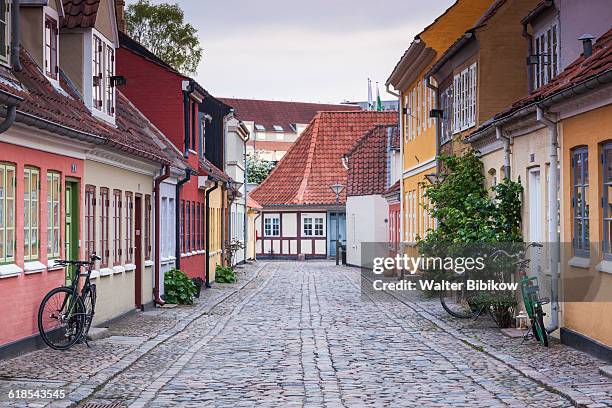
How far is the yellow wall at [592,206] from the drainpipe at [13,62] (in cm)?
623

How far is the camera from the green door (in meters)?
17.3

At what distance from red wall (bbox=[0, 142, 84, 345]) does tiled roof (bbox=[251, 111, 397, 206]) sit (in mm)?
47287

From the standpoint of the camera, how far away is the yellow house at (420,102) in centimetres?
2931

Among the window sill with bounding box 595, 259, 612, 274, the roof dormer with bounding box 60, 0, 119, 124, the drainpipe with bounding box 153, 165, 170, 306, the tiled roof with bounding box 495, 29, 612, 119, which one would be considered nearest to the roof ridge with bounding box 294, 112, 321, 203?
the drainpipe with bounding box 153, 165, 170, 306

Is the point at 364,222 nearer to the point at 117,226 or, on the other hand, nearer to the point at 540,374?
the point at 117,226

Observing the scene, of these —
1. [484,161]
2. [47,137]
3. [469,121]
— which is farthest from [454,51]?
[47,137]

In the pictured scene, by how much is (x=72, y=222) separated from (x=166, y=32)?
1321 inches

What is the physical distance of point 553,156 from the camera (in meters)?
15.8

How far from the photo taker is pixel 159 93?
2888cm

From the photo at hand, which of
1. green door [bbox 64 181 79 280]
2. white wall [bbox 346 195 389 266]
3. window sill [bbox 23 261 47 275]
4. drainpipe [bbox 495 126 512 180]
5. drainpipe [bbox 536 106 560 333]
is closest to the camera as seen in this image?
window sill [bbox 23 261 47 275]

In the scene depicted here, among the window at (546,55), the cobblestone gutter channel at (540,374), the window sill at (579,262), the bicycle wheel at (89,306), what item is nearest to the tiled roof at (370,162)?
the window at (546,55)

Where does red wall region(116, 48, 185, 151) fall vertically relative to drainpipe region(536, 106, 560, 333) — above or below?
above

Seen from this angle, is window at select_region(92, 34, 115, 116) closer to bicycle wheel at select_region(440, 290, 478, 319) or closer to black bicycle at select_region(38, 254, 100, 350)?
black bicycle at select_region(38, 254, 100, 350)

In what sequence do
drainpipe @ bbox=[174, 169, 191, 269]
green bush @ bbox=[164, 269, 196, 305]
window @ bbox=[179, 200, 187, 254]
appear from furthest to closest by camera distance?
1. window @ bbox=[179, 200, 187, 254]
2. drainpipe @ bbox=[174, 169, 191, 269]
3. green bush @ bbox=[164, 269, 196, 305]
